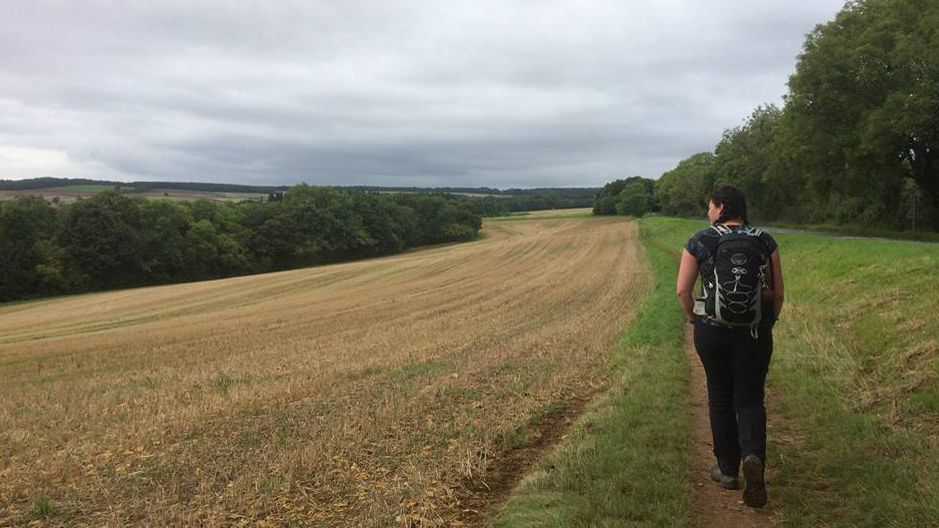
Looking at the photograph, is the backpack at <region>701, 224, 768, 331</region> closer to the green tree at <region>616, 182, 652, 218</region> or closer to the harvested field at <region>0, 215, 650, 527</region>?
the harvested field at <region>0, 215, 650, 527</region>

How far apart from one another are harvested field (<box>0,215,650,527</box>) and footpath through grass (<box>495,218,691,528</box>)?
20.9 inches

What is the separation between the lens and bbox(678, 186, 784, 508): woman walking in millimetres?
4664

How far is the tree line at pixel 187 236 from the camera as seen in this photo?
55844mm

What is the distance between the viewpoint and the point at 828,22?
30031 mm

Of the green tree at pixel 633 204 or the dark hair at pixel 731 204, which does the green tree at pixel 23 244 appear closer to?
the dark hair at pixel 731 204

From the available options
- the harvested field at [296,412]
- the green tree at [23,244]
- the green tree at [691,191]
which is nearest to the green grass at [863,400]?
the harvested field at [296,412]

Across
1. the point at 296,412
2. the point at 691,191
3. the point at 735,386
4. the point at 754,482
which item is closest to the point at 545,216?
the point at 691,191

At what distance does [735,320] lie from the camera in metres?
4.66

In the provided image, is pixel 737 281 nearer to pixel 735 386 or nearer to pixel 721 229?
pixel 721 229

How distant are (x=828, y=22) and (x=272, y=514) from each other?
34593mm

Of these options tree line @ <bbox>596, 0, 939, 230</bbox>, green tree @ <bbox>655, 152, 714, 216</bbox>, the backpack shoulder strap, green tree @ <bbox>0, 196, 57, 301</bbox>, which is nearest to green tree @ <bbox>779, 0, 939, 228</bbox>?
tree line @ <bbox>596, 0, 939, 230</bbox>

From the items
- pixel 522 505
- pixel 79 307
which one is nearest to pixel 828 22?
pixel 522 505

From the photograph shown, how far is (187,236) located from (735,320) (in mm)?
71071

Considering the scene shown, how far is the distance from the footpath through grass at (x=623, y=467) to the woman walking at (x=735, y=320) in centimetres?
59
